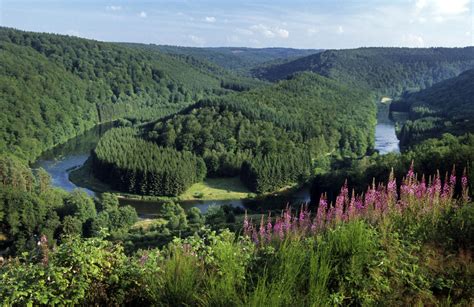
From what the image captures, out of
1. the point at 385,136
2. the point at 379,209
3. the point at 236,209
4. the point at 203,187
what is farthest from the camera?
the point at 385,136

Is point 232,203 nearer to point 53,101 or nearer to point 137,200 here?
point 137,200

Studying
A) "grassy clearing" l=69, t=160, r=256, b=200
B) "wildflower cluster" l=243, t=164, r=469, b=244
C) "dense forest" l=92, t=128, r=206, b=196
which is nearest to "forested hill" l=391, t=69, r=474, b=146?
"grassy clearing" l=69, t=160, r=256, b=200

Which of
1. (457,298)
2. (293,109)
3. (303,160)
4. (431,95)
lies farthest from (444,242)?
(431,95)

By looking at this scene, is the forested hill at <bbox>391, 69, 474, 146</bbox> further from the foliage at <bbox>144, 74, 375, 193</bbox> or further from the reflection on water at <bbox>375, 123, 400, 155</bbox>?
the foliage at <bbox>144, 74, 375, 193</bbox>

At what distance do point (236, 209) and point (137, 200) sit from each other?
21.4m

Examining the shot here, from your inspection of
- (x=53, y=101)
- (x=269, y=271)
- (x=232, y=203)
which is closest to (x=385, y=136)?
(x=232, y=203)

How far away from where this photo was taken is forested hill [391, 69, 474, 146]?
3775 inches

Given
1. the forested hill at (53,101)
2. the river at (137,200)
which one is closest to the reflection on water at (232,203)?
the river at (137,200)

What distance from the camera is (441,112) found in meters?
132

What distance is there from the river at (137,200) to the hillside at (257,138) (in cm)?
458

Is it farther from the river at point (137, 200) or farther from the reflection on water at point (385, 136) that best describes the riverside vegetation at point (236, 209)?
the reflection on water at point (385, 136)

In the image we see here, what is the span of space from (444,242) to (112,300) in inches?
232

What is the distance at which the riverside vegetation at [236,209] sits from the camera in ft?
22.7

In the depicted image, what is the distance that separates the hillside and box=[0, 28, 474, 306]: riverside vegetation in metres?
0.41
